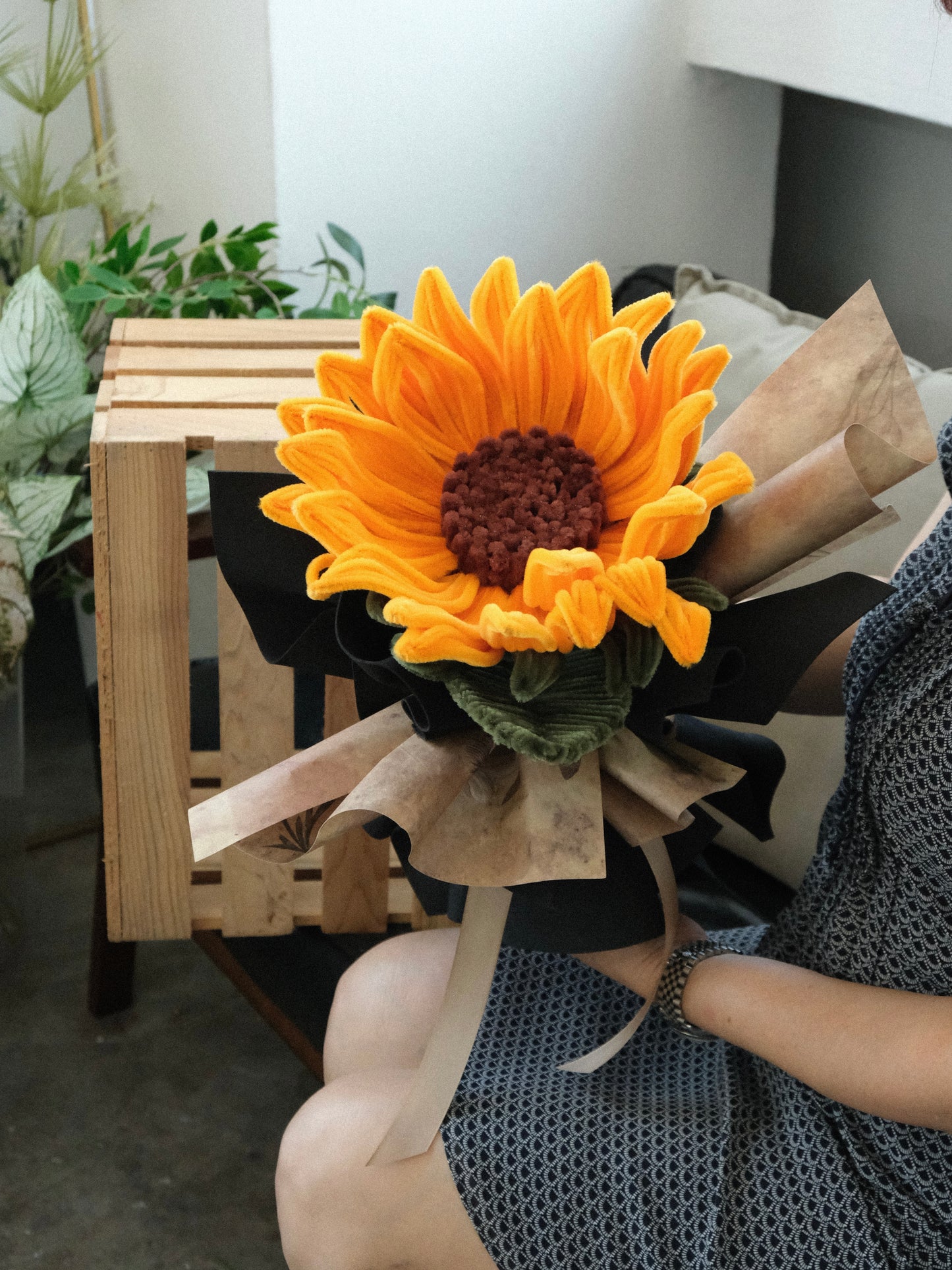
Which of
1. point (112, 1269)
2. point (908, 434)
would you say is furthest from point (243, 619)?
point (112, 1269)

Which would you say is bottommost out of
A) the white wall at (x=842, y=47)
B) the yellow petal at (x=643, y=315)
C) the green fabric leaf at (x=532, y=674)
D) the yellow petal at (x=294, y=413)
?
the green fabric leaf at (x=532, y=674)

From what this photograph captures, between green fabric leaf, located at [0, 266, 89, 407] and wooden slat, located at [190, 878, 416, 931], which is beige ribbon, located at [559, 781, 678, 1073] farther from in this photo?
green fabric leaf, located at [0, 266, 89, 407]

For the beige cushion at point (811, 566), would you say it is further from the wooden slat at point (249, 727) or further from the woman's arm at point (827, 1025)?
the wooden slat at point (249, 727)

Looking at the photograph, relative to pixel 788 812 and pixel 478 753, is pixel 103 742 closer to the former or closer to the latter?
pixel 478 753

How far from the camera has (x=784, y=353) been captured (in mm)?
1195

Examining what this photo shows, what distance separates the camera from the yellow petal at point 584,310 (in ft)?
1.84

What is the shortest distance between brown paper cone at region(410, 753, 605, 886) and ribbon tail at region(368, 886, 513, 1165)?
0.25 feet

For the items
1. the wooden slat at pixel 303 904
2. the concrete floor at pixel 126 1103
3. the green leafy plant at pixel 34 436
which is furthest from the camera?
the concrete floor at pixel 126 1103

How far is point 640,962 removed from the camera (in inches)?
31.5

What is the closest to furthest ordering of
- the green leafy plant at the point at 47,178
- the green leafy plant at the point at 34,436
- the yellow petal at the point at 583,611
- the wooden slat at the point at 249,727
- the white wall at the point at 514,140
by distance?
the yellow petal at the point at 583,611, the wooden slat at the point at 249,727, the green leafy plant at the point at 34,436, the white wall at the point at 514,140, the green leafy plant at the point at 47,178

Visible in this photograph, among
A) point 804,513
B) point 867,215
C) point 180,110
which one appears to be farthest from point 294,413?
point 180,110

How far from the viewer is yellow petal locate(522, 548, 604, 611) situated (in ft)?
1.63

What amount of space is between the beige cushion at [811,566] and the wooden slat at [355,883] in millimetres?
391

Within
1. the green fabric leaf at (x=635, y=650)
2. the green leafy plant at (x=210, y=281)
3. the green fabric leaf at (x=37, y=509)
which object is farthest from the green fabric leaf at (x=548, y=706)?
the green leafy plant at (x=210, y=281)
